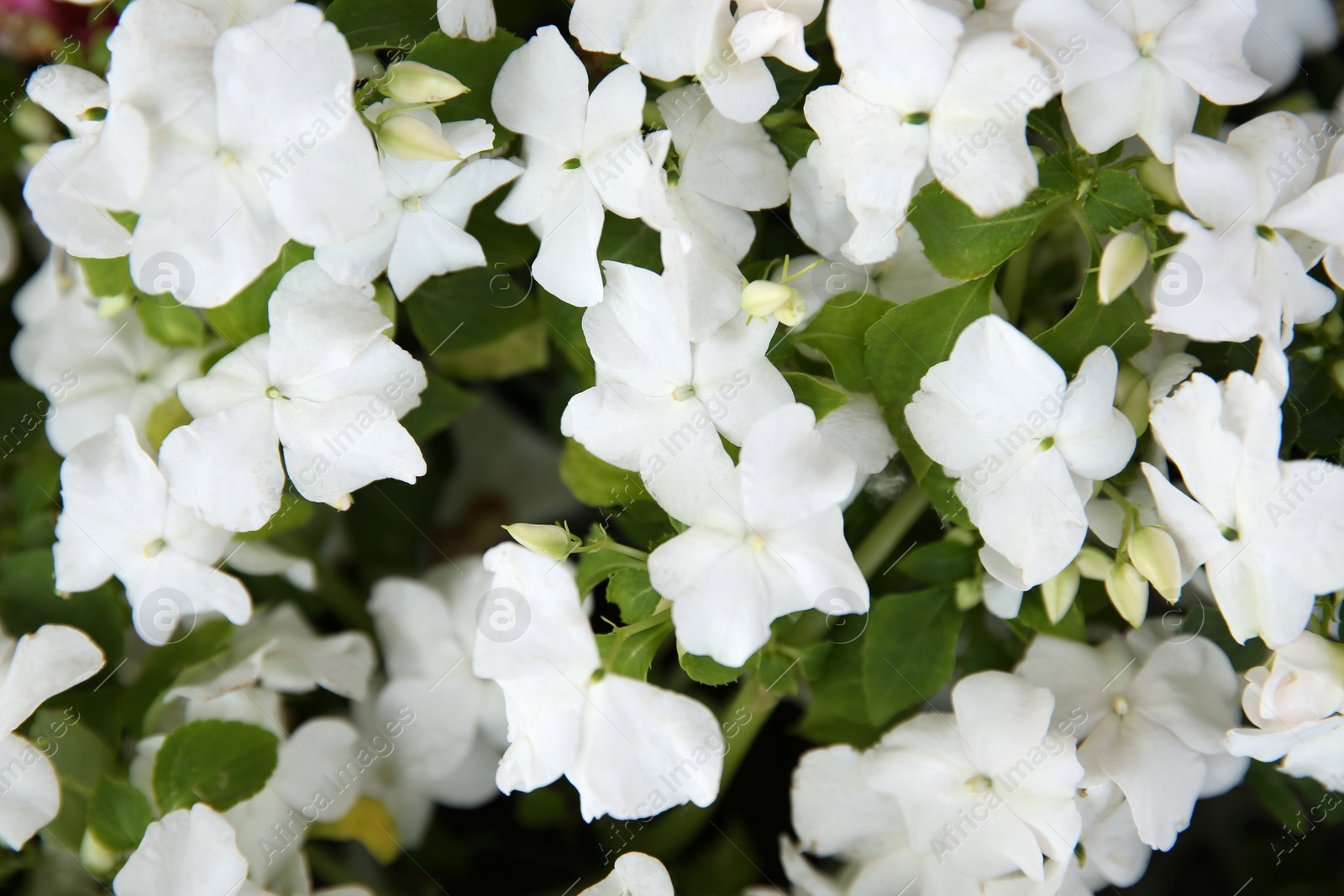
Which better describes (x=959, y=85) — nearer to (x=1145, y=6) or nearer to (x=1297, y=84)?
(x=1145, y=6)

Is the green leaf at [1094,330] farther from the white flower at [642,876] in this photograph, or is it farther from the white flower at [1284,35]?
the white flower at [642,876]

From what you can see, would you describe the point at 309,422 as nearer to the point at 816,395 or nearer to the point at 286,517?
the point at 286,517

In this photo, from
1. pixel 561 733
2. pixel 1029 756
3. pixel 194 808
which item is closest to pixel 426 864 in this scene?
pixel 194 808

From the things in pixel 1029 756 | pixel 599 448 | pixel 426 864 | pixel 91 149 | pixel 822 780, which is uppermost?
pixel 91 149

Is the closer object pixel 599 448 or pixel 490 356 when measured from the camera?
pixel 599 448

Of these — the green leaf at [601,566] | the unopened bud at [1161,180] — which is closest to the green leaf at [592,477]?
the green leaf at [601,566]

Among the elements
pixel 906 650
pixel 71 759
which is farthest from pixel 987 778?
pixel 71 759

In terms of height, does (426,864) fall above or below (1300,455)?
below
